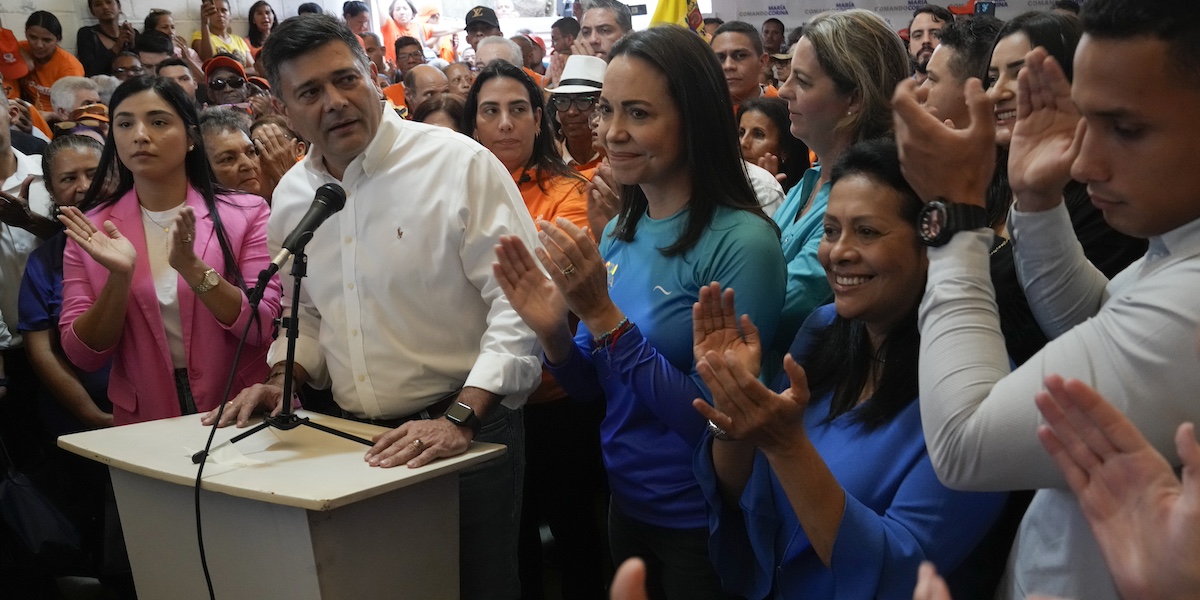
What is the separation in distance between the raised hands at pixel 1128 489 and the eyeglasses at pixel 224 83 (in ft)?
18.4

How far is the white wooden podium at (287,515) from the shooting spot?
1.62 meters

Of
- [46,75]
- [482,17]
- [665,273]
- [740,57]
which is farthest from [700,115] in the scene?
[46,75]

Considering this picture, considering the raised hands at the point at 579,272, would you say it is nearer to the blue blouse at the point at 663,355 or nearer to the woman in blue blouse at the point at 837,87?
the blue blouse at the point at 663,355

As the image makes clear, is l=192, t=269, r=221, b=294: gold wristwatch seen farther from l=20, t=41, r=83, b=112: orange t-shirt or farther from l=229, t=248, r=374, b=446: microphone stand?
l=20, t=41, r=83, b=112: orange t-shirt

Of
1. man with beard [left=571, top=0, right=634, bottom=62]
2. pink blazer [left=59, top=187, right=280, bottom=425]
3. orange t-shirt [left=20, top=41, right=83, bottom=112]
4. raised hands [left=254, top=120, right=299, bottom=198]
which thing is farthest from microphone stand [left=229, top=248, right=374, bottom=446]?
orange t-shirt [left=20, top=41, right=83, bottom=112]

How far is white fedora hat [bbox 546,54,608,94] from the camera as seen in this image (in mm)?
3461

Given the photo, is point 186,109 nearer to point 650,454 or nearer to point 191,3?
point 650,454

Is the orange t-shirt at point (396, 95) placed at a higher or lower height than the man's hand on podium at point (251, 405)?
higher

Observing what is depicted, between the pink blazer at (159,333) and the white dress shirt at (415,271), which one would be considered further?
the pink blazer at (159,333)

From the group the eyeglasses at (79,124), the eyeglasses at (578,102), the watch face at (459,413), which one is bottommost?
the watch face at (459,413)

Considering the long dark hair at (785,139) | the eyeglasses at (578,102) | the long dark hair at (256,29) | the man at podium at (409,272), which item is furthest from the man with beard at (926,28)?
the long dark hair at (256,29)

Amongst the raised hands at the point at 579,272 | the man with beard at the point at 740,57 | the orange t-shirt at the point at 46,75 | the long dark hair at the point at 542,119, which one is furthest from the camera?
the orange t-shirt at the point at 46,75

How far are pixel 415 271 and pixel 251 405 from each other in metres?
0.47

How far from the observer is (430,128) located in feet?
6.98
